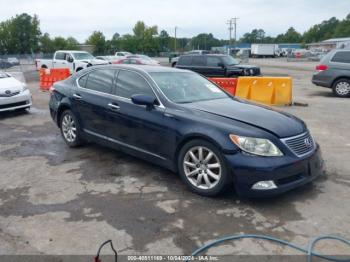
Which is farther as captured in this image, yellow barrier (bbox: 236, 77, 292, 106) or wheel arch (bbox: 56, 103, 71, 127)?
yellow barrier (bbox: 236, 77, 292, 106)

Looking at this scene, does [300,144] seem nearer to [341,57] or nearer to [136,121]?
[136,121]

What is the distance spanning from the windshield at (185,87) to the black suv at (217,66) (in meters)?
11.7

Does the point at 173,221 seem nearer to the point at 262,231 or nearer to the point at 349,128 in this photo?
the point at 262,231

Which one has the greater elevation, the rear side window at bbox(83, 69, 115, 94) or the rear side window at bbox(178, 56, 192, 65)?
the rear side window at bbox(178, 56, 192, 65)

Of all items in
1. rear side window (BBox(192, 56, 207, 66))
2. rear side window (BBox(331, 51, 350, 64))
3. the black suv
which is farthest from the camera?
rear side window (BBox(192, 56, 207, 66))

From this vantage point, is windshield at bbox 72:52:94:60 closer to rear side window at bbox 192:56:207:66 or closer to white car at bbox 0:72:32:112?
rear side window at bbox 192:56:207:66

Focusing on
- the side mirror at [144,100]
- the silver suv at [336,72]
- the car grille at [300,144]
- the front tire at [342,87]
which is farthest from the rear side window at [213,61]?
the car grille at [300,144]

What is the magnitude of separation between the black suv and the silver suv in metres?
4.26

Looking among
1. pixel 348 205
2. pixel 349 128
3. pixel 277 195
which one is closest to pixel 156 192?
pixel 277 195

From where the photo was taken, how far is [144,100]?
4.98 m

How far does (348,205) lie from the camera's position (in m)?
4.34

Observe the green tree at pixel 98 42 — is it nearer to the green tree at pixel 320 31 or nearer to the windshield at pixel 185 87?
the windshield at pixel 185 87

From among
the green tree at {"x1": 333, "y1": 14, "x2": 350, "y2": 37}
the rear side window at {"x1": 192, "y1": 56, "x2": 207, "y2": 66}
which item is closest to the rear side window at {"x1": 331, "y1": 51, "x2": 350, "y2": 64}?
the rear side window at {"x1": 192, "y1": 56, "x2": 207, "y2": 66}

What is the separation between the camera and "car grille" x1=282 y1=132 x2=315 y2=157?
432 cm
